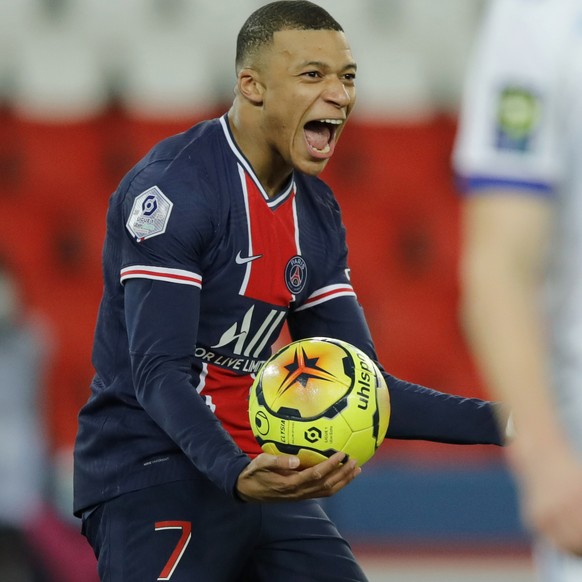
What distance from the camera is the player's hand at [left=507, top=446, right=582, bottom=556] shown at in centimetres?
118

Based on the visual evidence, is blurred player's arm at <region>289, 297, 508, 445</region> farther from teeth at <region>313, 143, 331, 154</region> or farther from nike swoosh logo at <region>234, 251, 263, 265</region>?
Result: teeth at <region>313, 143, 331, 154</region>

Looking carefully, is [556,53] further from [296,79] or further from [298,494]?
[296,79]

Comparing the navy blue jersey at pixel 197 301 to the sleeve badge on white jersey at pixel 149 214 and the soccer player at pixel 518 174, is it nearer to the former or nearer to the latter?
the sleeve badge on white jersey at pixel 149 214

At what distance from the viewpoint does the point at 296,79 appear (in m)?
2.87

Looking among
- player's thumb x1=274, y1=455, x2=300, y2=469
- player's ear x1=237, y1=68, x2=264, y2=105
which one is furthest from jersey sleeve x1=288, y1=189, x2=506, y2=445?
player's thumb x1=274, y1=455, x2=300, y2=469

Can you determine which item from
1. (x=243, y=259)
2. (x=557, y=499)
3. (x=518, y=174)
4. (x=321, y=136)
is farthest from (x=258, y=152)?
(x=557, y=499)

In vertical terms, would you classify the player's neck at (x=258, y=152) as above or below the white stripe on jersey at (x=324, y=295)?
above

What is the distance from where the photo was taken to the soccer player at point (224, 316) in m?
2.67

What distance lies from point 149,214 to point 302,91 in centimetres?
47

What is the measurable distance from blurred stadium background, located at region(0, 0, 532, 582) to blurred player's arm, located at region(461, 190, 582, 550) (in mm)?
5457

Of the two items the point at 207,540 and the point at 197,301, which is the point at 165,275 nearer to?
the point at 197,301

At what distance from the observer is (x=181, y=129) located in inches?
282

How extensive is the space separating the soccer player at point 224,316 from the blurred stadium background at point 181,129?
3955 mm

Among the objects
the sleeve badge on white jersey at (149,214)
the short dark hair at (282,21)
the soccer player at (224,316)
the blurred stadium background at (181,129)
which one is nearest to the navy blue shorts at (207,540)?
the soccer player at (224,316)
